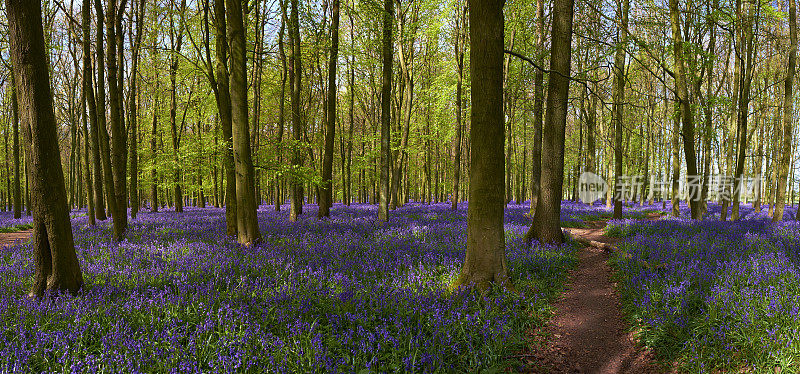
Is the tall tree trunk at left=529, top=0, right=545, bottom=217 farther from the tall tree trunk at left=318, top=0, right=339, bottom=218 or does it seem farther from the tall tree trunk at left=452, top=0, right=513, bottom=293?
the tall tree trunk at left=452, top=0, right=513, bottom=293

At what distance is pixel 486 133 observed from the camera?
491 centimetres

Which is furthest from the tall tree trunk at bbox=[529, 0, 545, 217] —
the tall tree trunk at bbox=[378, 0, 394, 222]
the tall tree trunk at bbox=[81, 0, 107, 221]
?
the tall tree trunk at bbox=[81, 0, 107, 221]

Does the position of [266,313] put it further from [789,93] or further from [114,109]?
[789,93]

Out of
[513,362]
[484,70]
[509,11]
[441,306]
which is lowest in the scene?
[513,362]

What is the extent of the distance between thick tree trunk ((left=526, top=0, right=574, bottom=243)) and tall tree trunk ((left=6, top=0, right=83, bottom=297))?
8760 millimetres

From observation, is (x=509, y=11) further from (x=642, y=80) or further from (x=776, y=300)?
(x=642, y=80)

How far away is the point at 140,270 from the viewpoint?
5.46 metres

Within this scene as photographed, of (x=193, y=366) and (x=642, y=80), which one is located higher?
(x=642, y=80)

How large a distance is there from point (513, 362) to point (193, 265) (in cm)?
513

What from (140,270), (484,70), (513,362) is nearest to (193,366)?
(513,362)

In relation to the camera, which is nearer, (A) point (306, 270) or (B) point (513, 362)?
(B) point (513, 362)

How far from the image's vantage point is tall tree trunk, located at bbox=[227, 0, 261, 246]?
25.6ft

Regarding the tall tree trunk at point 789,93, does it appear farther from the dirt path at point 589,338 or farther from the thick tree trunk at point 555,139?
the dirt path at point 589,338

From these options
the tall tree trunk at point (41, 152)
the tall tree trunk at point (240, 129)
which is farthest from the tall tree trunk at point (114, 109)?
the tall tree trunk at point (41, 152)
